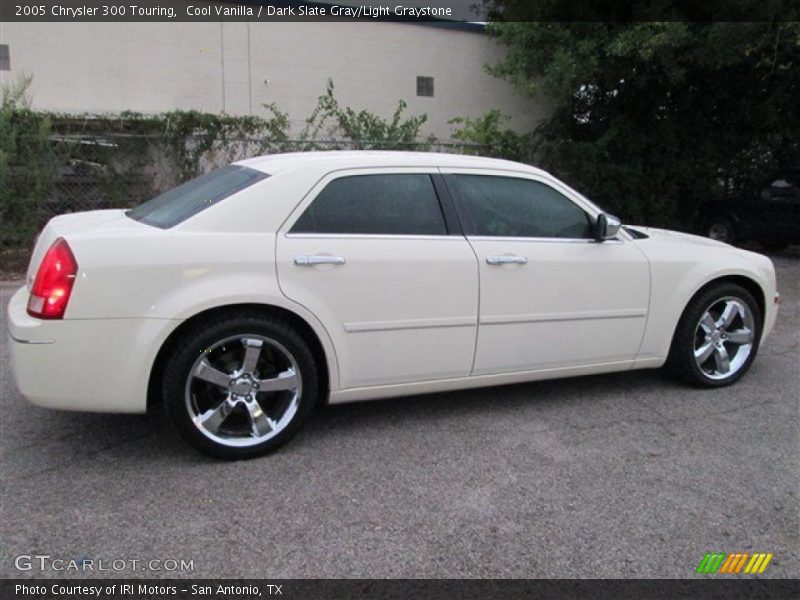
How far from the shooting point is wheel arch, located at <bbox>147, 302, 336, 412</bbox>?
3270 millimetres

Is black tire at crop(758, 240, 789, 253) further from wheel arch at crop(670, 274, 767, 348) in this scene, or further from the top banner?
wheel arch at crop(670, 274, 767, 348)

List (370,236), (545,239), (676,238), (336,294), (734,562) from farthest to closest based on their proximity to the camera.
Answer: (676,238) → (545,239) → (370,236) → (336,294) → (734,562)

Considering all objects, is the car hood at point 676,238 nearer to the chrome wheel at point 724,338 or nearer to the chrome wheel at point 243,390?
the chrome wheel at point 724,338

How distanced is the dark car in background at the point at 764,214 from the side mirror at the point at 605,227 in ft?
27.6

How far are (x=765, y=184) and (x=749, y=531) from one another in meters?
9.97

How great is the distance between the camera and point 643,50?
9.03 m

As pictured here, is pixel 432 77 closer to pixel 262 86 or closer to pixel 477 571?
pixel 262 86

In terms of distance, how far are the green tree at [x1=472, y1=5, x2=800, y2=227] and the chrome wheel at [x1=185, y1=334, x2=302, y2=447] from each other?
7.59 m

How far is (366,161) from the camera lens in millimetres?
3803

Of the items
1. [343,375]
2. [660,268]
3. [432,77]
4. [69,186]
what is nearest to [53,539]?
[343,375]

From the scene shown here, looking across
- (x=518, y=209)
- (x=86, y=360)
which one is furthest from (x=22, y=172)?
(x=518, y=209)

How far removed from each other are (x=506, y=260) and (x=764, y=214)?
9.15 meters

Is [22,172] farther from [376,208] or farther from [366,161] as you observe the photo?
[376,208]
